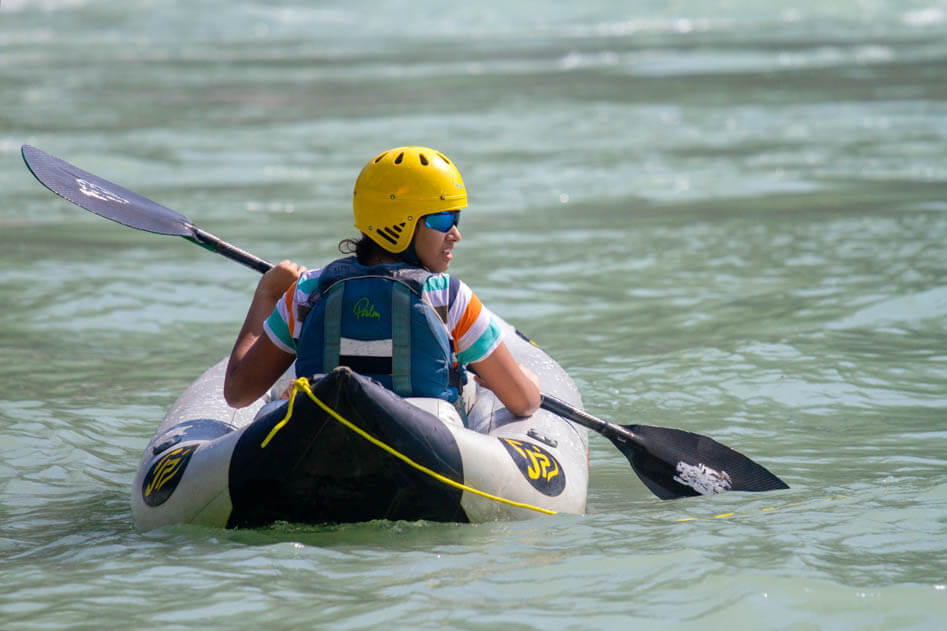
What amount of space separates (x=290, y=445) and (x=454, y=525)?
0.55 m

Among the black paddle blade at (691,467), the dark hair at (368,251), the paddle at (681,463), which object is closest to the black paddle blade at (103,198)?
the dark hair at (368,251)

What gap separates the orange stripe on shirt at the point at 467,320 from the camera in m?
3.82

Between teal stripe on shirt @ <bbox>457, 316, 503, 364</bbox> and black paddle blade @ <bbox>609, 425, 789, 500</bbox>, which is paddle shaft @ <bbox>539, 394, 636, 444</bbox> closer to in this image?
black paddle blade @ <bbox>609, 425, 789, 500</bbox>

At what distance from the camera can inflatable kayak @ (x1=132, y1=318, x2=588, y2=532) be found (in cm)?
346

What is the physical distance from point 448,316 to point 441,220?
27 centimetres

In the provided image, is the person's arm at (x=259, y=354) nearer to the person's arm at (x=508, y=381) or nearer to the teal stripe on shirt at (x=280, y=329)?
the teal stripe on shirt at (x=280, y=329)

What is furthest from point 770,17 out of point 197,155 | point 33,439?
point 33,439

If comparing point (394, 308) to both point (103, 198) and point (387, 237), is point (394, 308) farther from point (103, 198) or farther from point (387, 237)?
point (103, 198)

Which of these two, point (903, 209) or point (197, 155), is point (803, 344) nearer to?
point (903, 209)

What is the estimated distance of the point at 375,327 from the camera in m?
3.70

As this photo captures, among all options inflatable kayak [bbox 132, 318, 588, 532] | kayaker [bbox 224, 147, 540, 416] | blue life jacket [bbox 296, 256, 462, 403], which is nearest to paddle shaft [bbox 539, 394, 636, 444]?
inflatable kayak [bbox 132, 318, 588, 532]

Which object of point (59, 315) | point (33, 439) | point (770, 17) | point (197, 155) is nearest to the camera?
point (33, 439)

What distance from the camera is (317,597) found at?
3305 millimetres

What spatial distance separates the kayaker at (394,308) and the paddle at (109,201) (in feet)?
3.53
